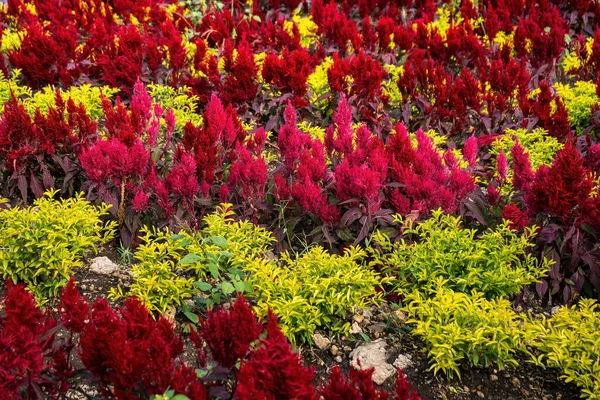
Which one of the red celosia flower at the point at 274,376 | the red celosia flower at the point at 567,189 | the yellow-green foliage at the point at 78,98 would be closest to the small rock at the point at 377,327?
the red celosia flower at the point at 567,189

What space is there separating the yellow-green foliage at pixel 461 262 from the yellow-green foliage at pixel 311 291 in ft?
0.71

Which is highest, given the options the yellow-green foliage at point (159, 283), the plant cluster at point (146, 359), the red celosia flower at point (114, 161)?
the plant cluster at point (146, 359)

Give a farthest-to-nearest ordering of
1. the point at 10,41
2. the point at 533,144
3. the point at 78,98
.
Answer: the point at 10,41 → the point at 78,98 → the point at 533,144

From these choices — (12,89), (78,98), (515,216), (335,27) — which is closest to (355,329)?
(515,216)

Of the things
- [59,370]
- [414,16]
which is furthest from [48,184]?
[414,16]

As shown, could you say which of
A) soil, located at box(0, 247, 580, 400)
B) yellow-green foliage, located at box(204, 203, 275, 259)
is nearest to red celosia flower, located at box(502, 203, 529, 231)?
soil, located at box(0, 247, 580, 400)

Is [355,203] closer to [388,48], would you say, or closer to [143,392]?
[143,392]

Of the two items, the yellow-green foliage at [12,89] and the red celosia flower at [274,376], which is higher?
the red celosia flower at [274,376]

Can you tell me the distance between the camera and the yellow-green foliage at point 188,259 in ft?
9.80

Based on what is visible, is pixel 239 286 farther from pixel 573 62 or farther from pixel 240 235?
pixel 573 62

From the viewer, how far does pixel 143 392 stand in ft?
7.10

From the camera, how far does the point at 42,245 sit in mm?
3049

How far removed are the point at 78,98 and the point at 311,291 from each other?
9.00 feet

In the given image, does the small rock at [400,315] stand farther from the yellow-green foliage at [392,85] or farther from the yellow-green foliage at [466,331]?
the yellow-green foliage at [392,85]
